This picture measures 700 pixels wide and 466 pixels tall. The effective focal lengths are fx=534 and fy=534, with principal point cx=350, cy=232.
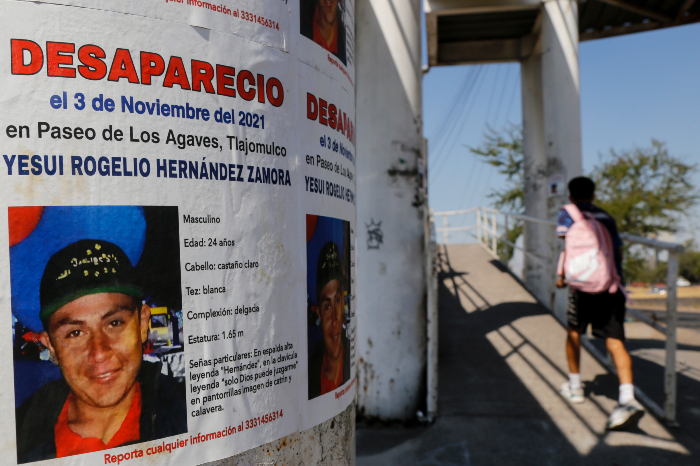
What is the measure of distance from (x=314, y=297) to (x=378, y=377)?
300 centimetres

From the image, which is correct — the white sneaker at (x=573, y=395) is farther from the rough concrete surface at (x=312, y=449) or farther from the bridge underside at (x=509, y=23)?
the bridge underside at (x=509, y=23)

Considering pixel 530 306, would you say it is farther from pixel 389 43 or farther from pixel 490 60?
pixel 490 60

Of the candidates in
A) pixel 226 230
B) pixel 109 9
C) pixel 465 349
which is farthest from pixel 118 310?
pixel 465 349

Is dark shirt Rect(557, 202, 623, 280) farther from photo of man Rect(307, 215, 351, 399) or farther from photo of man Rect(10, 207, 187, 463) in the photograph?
photo of man Rect(10, 207, 187, 463)

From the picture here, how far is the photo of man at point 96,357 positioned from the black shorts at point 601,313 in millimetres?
3869

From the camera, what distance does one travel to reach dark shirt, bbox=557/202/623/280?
4328mm

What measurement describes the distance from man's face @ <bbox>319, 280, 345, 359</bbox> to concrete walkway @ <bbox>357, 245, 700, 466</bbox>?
2.34 metres

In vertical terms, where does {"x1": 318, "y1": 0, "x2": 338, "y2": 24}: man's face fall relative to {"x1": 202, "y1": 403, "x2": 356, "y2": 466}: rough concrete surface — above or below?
above

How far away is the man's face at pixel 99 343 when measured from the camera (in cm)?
119

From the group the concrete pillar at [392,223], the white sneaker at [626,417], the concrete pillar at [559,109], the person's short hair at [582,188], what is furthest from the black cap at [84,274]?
the concrete pillar at [559,109]

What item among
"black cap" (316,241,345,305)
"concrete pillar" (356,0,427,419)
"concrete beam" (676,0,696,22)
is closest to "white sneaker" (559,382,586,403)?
"concrete pillar" (356,0,427,419)

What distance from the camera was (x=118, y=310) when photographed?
1.24 metres

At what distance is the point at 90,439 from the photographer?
1.21 metres

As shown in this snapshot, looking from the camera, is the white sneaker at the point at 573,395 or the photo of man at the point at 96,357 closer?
the photo of man at the point at 96,357
